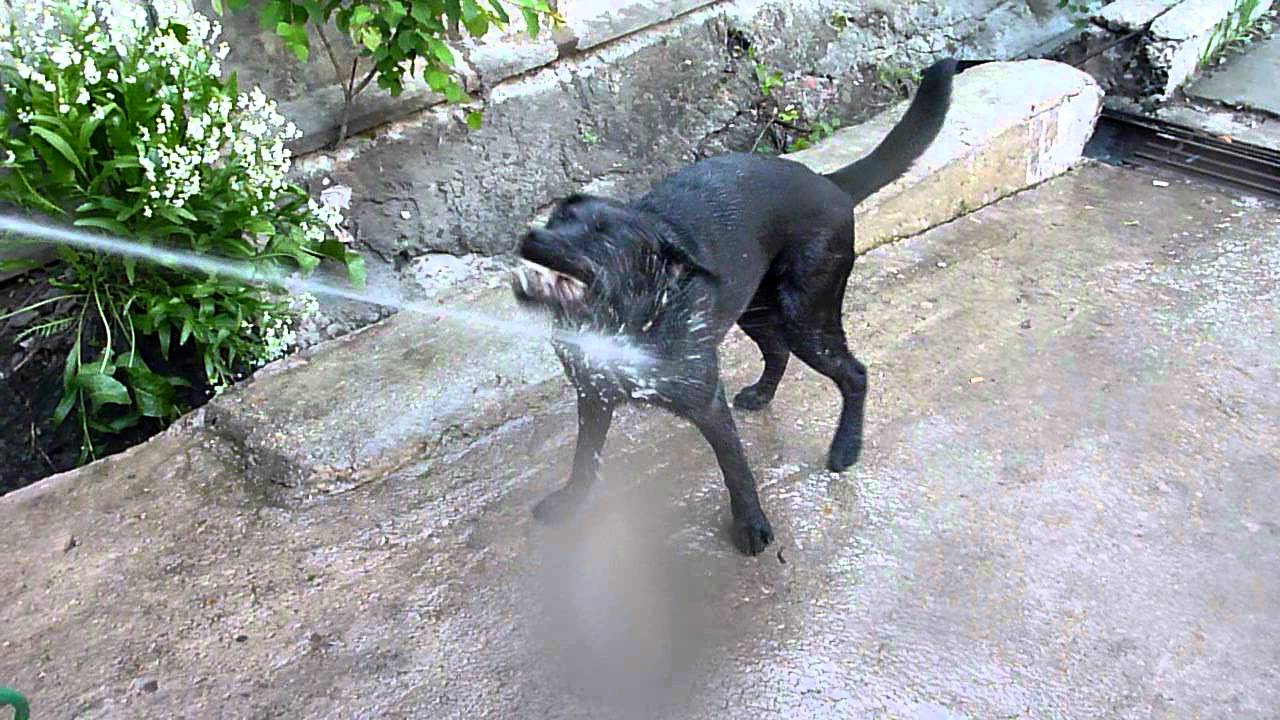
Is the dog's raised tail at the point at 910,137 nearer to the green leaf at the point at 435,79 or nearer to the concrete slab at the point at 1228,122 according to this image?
the green leaf at the point at 435,79

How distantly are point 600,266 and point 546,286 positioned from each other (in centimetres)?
11

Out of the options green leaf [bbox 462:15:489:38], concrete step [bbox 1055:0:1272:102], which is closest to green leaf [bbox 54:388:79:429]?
green leaf [bbox 462:15:489:38]

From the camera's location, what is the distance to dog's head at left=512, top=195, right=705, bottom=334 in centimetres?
200

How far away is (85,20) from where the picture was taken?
2744mm

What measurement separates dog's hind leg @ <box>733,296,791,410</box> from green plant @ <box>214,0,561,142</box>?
1.08 metres

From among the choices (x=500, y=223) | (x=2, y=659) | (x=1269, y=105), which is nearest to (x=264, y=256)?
(x=500, y=223)

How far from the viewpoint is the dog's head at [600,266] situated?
6.55ft

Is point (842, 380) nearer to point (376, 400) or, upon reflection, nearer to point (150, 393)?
point (376, 400)

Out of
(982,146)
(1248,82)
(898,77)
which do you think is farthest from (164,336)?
(1248,82)

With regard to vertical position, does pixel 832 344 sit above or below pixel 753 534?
above

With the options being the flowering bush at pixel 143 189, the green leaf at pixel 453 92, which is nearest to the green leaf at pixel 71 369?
the flowering bush at pixel 143 189

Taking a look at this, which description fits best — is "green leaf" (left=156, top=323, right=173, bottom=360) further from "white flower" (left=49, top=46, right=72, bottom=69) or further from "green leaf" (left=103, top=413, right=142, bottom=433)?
"white flower" (left=49, top=46, right=72, bottom=69)

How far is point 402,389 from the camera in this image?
293cm

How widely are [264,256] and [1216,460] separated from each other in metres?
2.55
